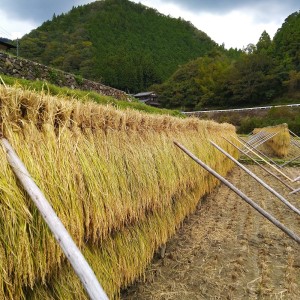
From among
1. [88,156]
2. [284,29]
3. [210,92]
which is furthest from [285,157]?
[284,29]

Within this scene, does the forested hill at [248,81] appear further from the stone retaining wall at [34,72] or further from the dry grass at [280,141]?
the stone retaining wall at [34,72]

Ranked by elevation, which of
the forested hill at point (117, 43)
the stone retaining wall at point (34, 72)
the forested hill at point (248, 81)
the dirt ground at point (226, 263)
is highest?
the forested hill at point (117, 43)

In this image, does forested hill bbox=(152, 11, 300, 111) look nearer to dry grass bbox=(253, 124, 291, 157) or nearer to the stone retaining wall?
dry grass bbox=(253, 124, 291, 157)

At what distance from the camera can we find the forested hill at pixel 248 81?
1759 inches

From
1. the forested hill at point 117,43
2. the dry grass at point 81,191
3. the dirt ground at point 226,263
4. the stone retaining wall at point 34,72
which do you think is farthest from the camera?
the forested hill at point 117,43

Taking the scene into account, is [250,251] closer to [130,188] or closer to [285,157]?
[130,188]

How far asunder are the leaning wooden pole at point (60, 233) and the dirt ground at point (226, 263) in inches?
79.5

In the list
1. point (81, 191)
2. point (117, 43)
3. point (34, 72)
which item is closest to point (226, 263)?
point (81, 191)

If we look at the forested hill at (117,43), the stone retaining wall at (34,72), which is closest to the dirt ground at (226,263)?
the stone retaining wall at (34,72)

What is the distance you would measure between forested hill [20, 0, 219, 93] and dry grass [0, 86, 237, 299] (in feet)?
152

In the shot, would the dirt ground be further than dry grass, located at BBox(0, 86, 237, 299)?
Yes

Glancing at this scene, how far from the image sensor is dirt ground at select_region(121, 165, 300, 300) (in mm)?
3031

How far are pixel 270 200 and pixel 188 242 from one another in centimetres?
339

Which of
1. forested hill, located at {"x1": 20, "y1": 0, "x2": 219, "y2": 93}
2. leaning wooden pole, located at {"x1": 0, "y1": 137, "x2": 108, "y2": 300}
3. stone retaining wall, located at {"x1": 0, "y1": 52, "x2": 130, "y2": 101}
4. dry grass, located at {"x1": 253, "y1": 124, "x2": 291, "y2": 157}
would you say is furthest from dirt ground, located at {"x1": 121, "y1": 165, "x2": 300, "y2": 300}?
forested hill, located at {"x1": 20, "y1": 0, "x2": 219, "y2": 93}
